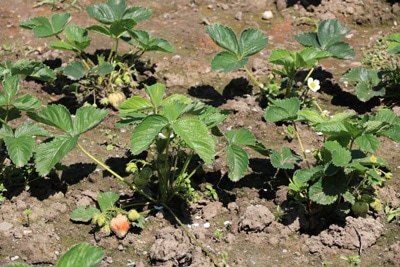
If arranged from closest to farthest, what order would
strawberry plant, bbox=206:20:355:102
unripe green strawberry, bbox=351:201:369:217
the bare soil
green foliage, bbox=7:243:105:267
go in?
1. green foliage, bbox=7:243:105:267
2. the bare soil
3. unripe green strawberry, bbox=351:201:369:217
4. strawberry plant, bbox=206:20:355:102

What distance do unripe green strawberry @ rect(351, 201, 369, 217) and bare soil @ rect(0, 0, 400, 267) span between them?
5cm

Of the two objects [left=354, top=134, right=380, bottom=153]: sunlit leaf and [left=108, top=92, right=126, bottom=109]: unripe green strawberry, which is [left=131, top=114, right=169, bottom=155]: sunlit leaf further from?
[left=108, top=92, right=126, bottom=109]: unripe green strawberry

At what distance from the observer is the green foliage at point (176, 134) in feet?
11.3

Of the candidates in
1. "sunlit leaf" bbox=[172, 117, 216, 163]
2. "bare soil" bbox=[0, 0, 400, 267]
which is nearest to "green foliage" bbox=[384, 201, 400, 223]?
"bare soil" bbox=[0, 0, 400, 267]

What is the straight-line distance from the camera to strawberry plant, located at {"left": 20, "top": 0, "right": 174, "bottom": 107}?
4910 mm

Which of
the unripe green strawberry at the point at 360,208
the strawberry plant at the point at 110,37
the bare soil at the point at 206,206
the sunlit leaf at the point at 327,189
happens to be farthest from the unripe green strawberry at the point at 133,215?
the strawberry plant at the point at 110,37

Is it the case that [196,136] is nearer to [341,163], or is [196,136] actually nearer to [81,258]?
[341,163]

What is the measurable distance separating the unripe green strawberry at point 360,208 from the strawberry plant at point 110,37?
1.87 meters

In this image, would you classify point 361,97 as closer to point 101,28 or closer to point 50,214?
point 101,28

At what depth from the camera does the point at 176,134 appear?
12.8ft

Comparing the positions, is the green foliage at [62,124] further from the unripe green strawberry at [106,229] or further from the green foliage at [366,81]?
the green foliage at [366,81]

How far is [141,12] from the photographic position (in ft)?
17.1

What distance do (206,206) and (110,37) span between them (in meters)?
1.75

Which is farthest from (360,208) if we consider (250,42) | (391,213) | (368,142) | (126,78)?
(126,78)
